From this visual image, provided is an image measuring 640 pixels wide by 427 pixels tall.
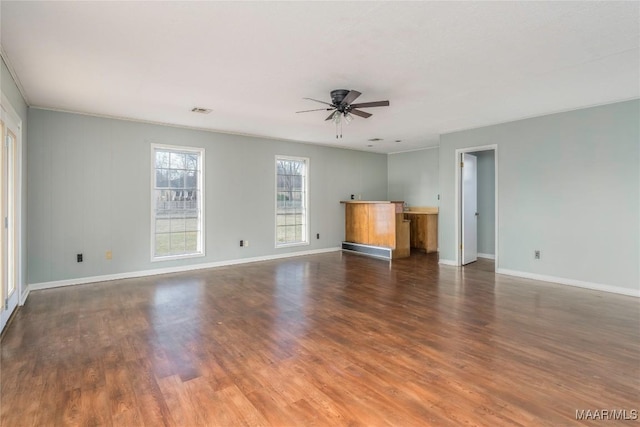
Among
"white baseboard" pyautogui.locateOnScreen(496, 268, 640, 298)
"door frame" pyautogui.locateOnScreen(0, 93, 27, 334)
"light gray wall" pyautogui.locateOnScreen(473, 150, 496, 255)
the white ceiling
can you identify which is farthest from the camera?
"light gray wall" pyautogui.locateOnScreen(473, 150, 496, 255)

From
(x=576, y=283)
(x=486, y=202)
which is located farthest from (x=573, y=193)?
(x=486, y=202)

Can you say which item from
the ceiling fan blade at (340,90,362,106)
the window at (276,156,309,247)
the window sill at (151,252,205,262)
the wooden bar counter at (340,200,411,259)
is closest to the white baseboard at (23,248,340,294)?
the window sill at (151,252,205,262)

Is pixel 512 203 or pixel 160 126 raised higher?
pixel 160 126

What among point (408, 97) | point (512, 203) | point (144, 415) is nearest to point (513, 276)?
point (512, 203)

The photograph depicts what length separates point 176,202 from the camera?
5723 mm

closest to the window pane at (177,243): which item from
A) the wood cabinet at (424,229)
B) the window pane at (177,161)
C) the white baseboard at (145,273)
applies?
the white baseboard at (145,273)

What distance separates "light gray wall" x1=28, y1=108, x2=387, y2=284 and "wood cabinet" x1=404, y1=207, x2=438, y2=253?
305 cm

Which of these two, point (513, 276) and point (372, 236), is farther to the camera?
point (372, 236)

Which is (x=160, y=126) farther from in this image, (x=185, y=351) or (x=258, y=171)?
(x=185, y=351)

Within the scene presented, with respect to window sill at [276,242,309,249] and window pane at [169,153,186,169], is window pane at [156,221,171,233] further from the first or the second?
window sill at [276,242,309,249]

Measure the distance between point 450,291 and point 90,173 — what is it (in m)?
5.40

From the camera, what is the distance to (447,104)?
4406 millimetres

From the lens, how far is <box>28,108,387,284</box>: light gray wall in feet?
15.1

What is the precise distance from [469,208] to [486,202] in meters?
0.89
